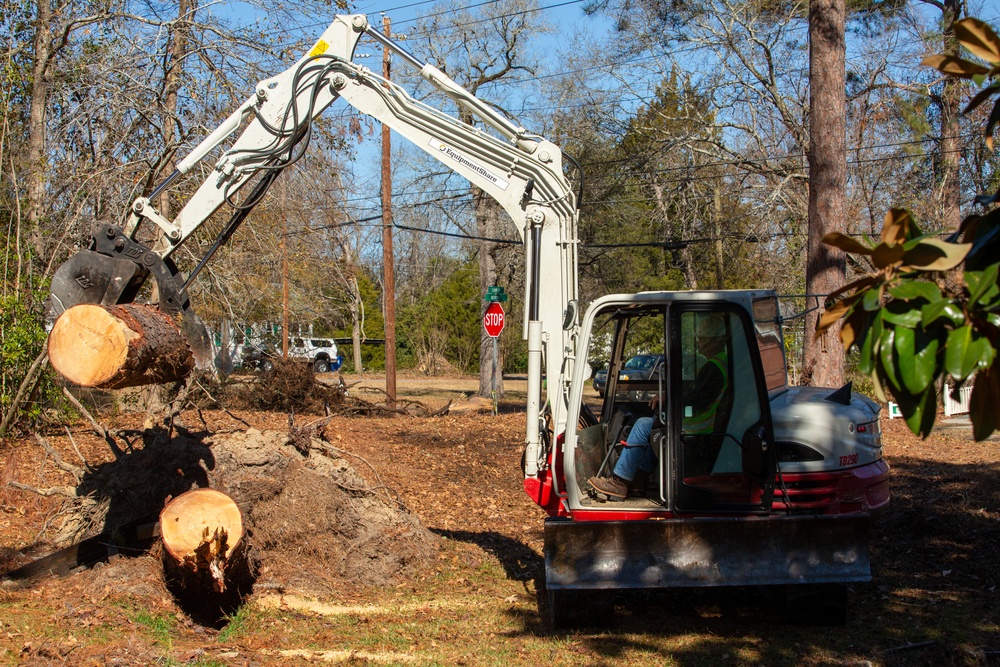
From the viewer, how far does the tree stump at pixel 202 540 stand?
6.46 meters

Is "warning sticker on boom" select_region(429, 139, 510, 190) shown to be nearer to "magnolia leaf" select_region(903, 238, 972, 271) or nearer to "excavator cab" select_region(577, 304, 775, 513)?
"excavator cab" select_region(577, 304, 775, 513)

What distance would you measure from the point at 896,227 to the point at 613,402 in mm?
4894

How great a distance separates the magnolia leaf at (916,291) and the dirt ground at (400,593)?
390 cm

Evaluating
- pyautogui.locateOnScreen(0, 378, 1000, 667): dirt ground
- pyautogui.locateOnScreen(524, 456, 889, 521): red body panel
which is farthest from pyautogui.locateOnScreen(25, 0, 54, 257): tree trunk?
pyautogui.locateOnScreen(524, 456, 889, 521): red body panel

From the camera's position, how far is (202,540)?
6.46m

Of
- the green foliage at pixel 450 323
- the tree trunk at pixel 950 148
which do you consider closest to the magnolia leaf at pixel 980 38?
the tree trunk at pixel 950 148

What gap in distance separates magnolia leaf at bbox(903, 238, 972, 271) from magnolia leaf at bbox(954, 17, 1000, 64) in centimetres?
Answer: 52

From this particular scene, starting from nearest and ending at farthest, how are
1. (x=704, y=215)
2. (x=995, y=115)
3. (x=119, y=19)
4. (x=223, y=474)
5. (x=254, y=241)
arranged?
(x=995, y=115) → (x=223, y=474) → (x=119, y=19) → (x=254, y=241) → (x=704, y=215)

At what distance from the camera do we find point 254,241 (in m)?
15.0

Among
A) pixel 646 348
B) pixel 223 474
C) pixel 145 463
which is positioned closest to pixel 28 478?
pixel 145 463

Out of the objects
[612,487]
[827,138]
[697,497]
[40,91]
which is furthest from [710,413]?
[40,91]

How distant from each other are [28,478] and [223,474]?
310cm

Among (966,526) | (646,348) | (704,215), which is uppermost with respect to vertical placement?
(704,215)

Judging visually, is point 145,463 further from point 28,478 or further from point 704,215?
point 704,215
